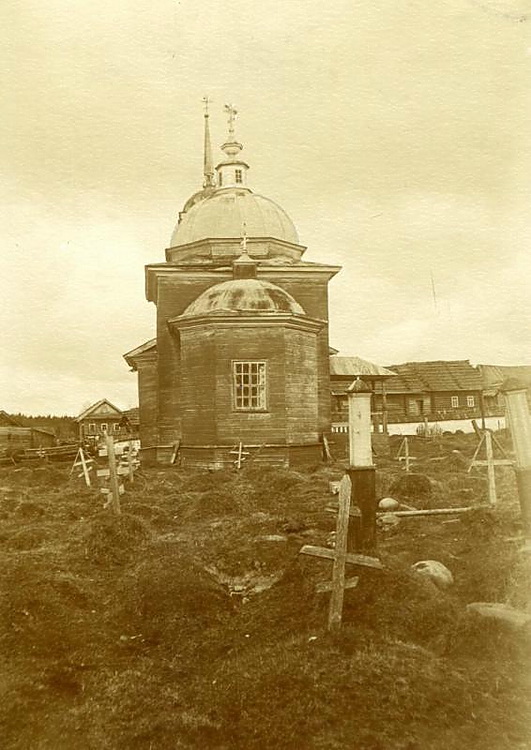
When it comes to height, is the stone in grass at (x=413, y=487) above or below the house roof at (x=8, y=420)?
below

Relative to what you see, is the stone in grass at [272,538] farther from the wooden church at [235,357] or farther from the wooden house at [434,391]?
the wooden house at [434,391]

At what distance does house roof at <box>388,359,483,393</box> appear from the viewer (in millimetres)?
40125

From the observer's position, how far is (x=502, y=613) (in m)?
5.20

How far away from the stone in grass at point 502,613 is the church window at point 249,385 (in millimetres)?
11756

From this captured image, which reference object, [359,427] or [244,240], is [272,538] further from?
[244,240]

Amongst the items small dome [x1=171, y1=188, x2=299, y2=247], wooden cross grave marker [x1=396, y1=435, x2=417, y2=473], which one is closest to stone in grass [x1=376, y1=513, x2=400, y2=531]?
wooden cross grave marker [x1=396, y1=435, x2=417, y2=473]

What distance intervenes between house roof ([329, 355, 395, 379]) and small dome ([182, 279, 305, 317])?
8.23 m

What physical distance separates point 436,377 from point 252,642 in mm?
38121

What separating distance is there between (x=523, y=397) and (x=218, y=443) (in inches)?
413

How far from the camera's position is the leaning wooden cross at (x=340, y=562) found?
16.8 feet

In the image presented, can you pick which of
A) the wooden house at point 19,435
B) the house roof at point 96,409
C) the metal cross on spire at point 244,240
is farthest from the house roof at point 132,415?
the metal cross on spire at point 244,240

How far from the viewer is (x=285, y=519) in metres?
9.01

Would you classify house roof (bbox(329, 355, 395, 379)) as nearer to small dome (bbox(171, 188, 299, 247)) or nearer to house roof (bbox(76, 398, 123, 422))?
small dome (bbox(171, 188, 299, 247))

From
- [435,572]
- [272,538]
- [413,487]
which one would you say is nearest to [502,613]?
[435,572]
